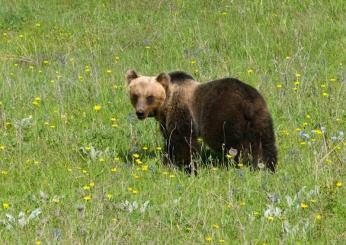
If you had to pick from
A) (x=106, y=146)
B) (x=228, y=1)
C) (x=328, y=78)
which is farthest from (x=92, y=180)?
(x=228, y=1)

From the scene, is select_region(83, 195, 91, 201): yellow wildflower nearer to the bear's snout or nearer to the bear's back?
the bear's snout

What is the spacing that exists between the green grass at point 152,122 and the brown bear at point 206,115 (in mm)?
267

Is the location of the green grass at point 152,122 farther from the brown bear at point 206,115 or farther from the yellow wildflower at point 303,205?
the brown bear at point 206,115

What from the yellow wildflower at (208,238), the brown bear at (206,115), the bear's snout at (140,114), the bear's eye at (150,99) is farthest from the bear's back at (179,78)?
the yellow wildflower at (208,238)

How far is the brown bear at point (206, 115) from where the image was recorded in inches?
311

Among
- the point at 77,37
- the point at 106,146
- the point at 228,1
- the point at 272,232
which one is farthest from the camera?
the point at 228,1

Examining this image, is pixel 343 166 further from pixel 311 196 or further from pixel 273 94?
pixel 273 94

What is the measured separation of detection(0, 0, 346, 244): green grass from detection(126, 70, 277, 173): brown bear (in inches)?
10.5

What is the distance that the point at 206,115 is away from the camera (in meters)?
8.34

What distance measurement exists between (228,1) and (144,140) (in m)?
6.51

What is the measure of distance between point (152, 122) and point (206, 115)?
48.5 inches

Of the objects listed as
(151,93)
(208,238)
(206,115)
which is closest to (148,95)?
(151,93)

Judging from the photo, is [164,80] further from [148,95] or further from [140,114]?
[140,114]

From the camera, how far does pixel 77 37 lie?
1376cm
